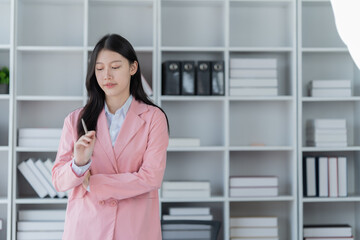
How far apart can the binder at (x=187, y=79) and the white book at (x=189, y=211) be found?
79 centimetres

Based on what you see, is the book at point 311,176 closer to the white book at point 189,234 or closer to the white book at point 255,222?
the white book at point 255,222

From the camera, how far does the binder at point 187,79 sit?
3.30 m

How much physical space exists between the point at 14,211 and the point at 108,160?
6.10ft

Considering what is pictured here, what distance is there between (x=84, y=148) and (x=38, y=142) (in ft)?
6.26

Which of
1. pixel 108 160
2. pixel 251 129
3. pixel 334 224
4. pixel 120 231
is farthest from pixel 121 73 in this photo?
pixel 334 224

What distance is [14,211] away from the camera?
3188 mm

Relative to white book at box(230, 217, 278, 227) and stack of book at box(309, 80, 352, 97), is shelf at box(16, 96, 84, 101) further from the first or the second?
stack of book at box(309, 80, 352, 97)

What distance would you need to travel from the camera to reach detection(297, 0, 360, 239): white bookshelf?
3613 millimetres

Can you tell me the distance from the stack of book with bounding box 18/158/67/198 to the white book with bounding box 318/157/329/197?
1.75 m

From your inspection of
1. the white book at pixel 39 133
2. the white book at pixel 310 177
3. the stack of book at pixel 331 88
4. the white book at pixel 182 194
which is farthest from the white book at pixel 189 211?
the stack of book at pixel 331 88

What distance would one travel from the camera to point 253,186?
3322 mm

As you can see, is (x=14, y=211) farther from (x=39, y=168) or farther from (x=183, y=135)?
(x=183, y=135)

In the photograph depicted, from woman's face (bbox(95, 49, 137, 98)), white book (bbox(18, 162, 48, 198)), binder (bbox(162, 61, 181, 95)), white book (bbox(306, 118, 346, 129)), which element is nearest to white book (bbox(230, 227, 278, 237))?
white book (bbox(306, 118, 346, 129))

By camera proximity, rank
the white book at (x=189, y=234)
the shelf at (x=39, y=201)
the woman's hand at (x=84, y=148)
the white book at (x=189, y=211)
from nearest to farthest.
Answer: the woman's hand at (x=84, y=148), the white book at (x=189, y=234), the shelf at (x=39, y=201), the white book at (x=189, y=211)
